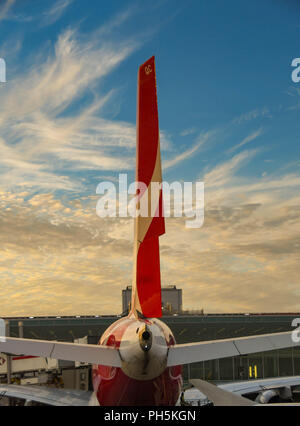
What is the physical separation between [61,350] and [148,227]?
5355 mm

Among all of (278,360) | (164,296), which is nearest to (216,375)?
(278,360)

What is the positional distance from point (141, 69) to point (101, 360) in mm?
10863

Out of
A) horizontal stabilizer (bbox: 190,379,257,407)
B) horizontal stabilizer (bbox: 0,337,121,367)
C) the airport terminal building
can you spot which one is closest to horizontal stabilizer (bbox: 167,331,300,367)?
horizontal stabilizer (bbox: 0,337,121,367)

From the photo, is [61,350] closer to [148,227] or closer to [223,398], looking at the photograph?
[223,398]

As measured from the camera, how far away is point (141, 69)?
17.8 m

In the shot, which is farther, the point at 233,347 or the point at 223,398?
the point at 233,347

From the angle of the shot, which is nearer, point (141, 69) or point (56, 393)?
point (141, 69)

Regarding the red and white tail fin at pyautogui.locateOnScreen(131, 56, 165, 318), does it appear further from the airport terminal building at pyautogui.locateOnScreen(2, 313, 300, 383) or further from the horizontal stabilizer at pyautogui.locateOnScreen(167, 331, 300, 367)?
the airport terminal building at pyautogui.locateOnScreen(2, 313, 300, 383)

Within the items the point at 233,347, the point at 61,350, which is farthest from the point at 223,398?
the point at 61,350

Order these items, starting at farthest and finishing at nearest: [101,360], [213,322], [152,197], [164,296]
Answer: [164,296] < [213,322] < [152,197] < [101,360]

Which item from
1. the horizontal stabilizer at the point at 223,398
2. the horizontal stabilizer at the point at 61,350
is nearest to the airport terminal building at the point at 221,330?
the horizontal stabilizer at the point at 61,350

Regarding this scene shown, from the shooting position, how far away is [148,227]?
1529cm

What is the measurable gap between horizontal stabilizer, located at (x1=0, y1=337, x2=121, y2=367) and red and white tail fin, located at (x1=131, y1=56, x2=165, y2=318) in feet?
9.45
